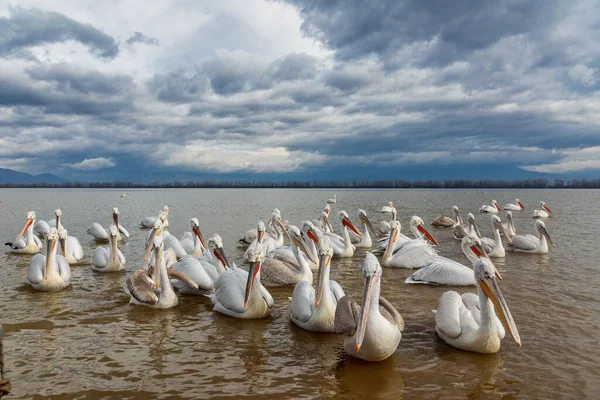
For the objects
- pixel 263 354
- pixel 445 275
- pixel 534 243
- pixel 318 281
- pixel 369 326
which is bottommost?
pixel 263 354

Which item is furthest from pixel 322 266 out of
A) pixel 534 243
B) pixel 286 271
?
pixel 534 243

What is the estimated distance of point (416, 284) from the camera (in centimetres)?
859

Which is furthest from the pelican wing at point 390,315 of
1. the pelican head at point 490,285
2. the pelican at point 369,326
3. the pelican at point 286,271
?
the pelican at point 286,271

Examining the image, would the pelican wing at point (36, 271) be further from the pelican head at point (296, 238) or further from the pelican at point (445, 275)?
the pelican at point (445, 275)

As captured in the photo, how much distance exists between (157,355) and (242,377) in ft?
3.77

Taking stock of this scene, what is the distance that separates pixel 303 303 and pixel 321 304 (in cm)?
35

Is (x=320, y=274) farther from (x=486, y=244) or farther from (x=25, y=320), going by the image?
(x=486, y=244)

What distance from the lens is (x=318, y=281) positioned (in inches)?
225

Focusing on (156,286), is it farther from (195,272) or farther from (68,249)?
(68,249)

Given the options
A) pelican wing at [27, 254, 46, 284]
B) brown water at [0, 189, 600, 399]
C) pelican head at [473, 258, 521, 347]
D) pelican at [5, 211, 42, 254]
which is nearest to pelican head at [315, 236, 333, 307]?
brown water at [0, 189, 600, 399]

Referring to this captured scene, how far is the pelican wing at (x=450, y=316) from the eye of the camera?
5141 mm

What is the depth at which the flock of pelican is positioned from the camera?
469 centimetres

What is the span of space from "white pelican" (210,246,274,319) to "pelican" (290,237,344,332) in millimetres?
558

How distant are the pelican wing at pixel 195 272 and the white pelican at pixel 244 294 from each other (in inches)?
31.7
